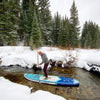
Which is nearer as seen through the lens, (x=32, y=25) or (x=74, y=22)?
(x=32, y=25)

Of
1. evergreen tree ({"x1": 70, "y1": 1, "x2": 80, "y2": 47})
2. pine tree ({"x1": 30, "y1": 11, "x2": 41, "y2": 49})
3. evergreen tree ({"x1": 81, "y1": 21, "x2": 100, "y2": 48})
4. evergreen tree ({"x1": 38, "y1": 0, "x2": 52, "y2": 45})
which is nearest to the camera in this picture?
pine tree ({"x1": 30, "y1": 11, "x2": 41, "y2": 49})

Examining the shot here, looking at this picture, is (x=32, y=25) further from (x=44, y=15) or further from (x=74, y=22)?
(x=74, y=22)

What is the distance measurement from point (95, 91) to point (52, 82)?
2502 millimetres

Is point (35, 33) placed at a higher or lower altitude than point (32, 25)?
lower

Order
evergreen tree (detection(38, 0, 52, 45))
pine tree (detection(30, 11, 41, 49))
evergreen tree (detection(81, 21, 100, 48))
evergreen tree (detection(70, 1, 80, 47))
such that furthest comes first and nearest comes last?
evergreen tree (detection(81, 21, 100, 48))
evergreen tree (detection(38, 0, 52, 45))
evergreen tree (detection(70, 1, 80, 47))
pine tree (detection(30, 11, 41, 49))

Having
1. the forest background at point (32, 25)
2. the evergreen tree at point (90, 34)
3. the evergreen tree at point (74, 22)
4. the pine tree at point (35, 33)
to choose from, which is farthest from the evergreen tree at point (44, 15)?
Result: the evergreen tree at point (90, 34)

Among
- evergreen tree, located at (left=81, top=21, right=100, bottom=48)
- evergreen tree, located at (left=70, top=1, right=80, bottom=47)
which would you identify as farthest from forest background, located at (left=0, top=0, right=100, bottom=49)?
evergreen tree, located at (left=81, top=21, right=100, bottom=48)

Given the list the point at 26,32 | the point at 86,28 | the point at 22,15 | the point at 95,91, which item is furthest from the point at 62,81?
the point at 86,28

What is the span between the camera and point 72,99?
315cm

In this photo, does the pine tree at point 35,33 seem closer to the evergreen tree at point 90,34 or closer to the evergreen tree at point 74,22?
the evergreen tree at point 74,22

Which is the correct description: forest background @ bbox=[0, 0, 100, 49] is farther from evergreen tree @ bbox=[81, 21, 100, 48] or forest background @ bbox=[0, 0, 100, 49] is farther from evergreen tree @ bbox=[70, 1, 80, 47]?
evergreen tree @ bbox=[81, 21, 100, 48]

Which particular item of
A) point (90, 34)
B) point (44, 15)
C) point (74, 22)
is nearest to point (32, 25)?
point (44, 15)

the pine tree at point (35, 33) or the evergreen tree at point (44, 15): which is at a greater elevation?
the evergreen tree at point (44, 15)

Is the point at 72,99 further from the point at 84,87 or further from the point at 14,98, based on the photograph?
the point at 14,98
